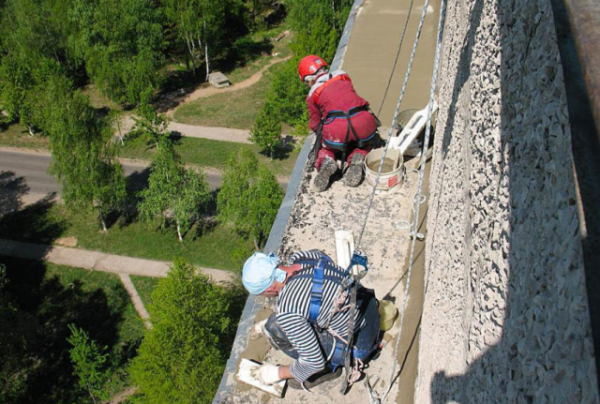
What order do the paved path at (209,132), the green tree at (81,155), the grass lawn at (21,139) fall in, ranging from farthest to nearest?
the grass lawn at (21,139) < the paved path at (209,132) < the green tree at (81,155)

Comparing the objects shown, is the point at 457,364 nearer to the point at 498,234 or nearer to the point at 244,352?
the point at 498,234

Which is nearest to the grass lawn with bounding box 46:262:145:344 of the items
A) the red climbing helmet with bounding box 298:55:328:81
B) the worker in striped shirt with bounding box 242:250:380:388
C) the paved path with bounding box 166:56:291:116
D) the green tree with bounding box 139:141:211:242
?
the green tree with bounding box 139:141:211:242

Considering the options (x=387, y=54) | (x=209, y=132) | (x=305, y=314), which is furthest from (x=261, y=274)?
(x=209, y=132)

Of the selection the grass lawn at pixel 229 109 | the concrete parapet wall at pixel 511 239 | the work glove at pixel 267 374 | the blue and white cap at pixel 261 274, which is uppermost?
the concrete parapet wall at pixel 511 239

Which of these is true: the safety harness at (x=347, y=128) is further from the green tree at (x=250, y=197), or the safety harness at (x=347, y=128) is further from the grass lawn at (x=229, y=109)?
the grass lawn at (x=229, y=109)

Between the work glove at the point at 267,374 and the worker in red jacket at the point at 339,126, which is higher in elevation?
the worker in red jacket at the point at 339,126

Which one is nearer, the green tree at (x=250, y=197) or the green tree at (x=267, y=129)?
the green tree at (x=250, y=197)

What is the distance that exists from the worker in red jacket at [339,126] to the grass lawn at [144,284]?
48.4ft

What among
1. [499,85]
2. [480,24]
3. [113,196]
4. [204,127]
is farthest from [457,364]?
[204,127]

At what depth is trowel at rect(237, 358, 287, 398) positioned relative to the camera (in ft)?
14.2

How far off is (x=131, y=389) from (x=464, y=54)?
53.6ft

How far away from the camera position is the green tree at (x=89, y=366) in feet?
51.0

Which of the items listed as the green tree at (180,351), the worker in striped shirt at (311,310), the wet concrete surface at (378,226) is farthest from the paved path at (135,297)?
the worker in striped shirt at (311,310)

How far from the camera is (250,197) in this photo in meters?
19.0
